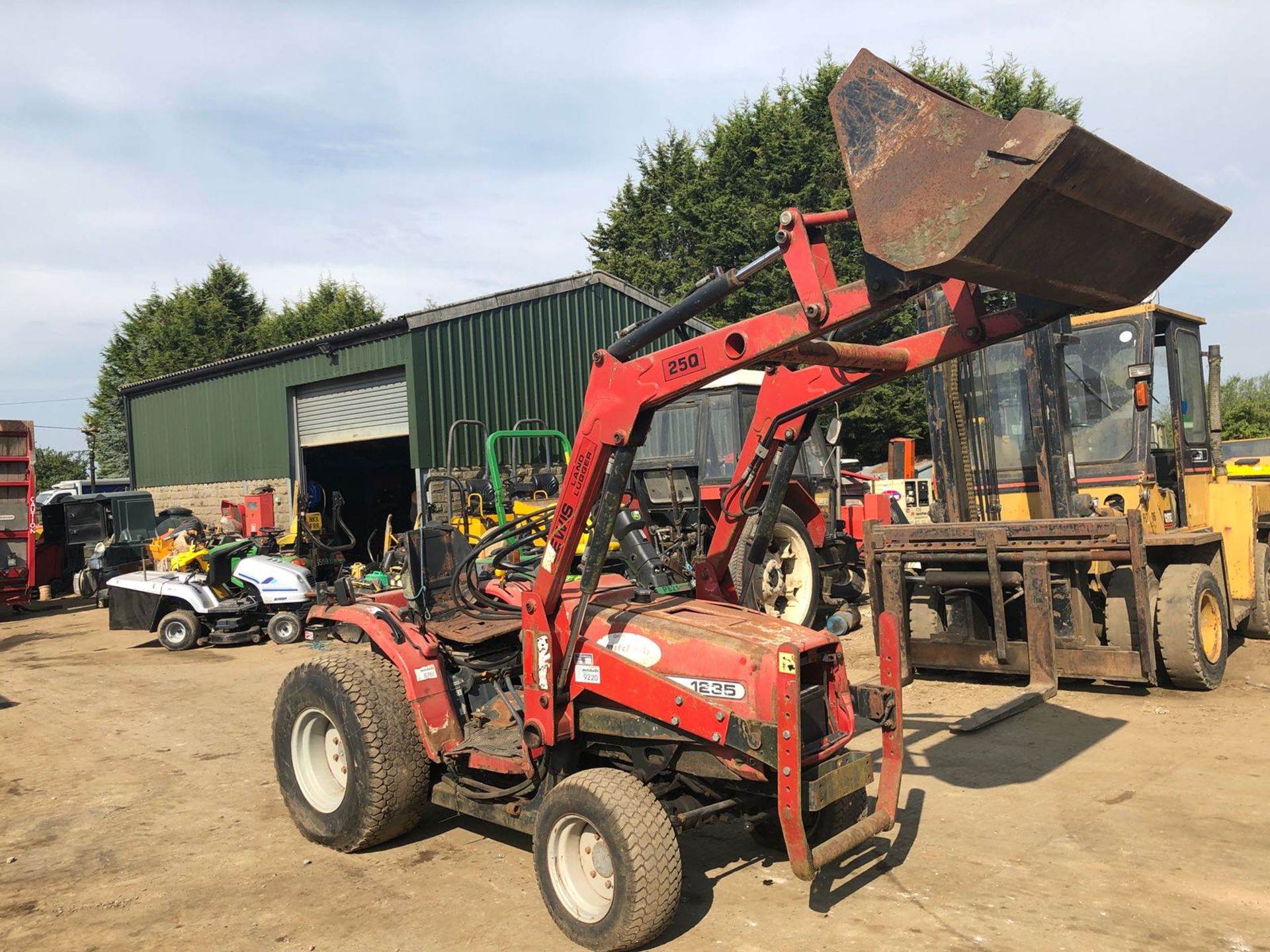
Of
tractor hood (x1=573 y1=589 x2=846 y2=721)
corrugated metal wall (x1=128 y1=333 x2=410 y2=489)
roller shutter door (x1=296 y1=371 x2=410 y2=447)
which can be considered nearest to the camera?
tractor hood (x1=573 y1=589 x2=846 y2=721)

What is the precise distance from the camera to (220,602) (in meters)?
11.7

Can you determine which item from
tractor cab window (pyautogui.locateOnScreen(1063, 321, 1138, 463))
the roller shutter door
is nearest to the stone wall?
the roller shutter door

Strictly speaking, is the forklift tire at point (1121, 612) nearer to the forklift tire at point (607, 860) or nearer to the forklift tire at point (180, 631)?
the forklift tire at point (607, 860)

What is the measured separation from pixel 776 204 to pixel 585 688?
24.7 meters

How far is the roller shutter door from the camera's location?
1589 cm

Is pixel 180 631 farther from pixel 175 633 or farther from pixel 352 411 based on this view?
pixel 352 411

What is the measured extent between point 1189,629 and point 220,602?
9.82m

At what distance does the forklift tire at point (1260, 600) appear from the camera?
8555mm

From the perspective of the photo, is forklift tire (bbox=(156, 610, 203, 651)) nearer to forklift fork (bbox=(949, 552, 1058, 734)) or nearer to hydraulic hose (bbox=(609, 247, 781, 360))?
forklift fork (bbox=(949, 552, 1058, 734))

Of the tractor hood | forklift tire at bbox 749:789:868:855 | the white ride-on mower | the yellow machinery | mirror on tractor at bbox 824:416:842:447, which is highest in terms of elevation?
mirror on tractor at bbox 824:416:842:447

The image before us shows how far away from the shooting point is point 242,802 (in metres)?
5.55

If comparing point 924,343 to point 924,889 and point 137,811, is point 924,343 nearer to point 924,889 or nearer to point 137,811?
point 924,889

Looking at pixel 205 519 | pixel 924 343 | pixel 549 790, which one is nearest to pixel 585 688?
pixel 549 790

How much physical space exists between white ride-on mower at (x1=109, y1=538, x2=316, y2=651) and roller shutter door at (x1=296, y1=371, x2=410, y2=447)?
4126mm
